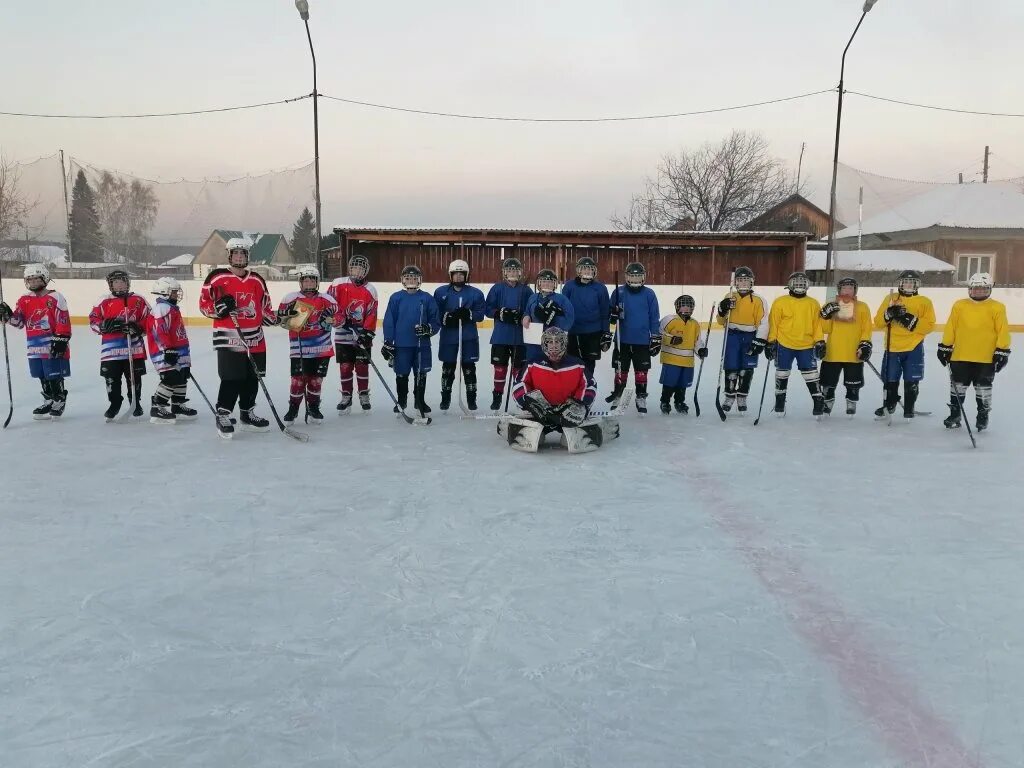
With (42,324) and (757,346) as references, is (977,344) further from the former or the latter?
(42,324)

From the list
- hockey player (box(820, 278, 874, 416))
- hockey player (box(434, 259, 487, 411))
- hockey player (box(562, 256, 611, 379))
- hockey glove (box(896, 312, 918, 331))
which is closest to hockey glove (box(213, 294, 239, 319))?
hockey player (box(434, 259, 487, 411))

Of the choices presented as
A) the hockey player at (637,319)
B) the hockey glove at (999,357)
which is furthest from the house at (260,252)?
the hockey glove at (999,357)

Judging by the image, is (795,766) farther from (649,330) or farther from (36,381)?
(36,381)

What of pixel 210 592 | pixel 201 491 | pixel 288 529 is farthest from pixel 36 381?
pixel 210 592

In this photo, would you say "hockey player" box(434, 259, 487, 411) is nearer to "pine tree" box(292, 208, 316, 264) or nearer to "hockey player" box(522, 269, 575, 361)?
"hockey player" box(522, 269, 575, 361)

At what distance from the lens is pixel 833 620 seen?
225cm

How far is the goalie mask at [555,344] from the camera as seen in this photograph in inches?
177

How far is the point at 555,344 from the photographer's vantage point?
14.8ft

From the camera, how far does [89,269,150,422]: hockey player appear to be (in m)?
5.14

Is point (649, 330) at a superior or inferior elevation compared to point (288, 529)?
superior

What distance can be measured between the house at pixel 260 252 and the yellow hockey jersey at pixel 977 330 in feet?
35.7

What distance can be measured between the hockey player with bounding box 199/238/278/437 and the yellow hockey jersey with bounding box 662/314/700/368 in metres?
2.96

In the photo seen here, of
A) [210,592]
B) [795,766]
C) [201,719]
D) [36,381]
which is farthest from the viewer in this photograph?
[36,381]

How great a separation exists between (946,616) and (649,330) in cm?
360
